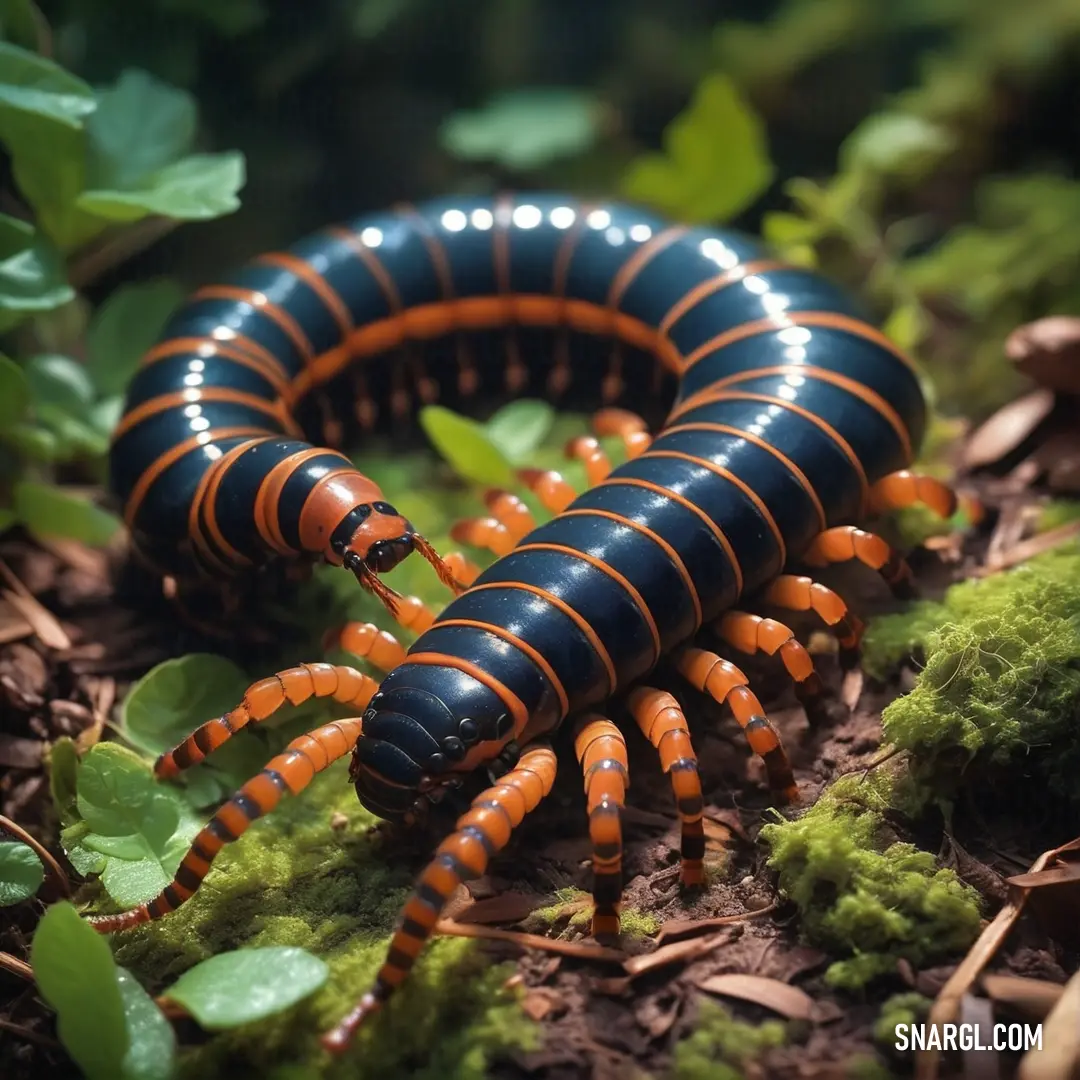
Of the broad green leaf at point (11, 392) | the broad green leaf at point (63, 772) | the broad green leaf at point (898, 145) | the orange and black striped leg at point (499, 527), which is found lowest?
the broad green leaf at point (63, 772)

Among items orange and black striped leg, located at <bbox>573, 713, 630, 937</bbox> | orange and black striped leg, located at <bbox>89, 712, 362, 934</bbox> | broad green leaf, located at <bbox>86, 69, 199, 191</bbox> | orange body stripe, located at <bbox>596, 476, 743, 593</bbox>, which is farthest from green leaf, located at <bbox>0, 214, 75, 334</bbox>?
orange and black striped leg, located at <bbox>573, 713, 630, 937</bbox>

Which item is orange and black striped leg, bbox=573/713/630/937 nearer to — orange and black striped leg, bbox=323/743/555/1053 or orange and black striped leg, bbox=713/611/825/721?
orange and black striped leg, bbox=323/743/555/1053

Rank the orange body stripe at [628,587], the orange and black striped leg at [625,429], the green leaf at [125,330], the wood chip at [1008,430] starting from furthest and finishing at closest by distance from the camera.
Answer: the green leaf at [125,330]
the wood chip at [1008,430]
the orange and black striped leg at [625,429]
the orange body stripe at [628,587]

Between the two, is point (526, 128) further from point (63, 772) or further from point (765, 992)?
point (765, 992)

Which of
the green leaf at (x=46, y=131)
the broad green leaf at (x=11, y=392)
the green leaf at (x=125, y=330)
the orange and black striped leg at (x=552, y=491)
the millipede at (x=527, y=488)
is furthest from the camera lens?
the green leaf at (x=125, y=330)

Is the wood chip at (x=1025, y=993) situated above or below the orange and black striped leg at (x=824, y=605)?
below

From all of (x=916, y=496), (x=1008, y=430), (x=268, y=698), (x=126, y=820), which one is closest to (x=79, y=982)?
(x=126, y=820)

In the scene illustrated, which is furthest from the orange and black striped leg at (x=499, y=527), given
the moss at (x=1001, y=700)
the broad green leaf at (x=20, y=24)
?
the broad green leaf at (x=20, y=24)

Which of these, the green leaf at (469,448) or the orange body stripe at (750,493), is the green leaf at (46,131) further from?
the orange body stripe at (750,493)
